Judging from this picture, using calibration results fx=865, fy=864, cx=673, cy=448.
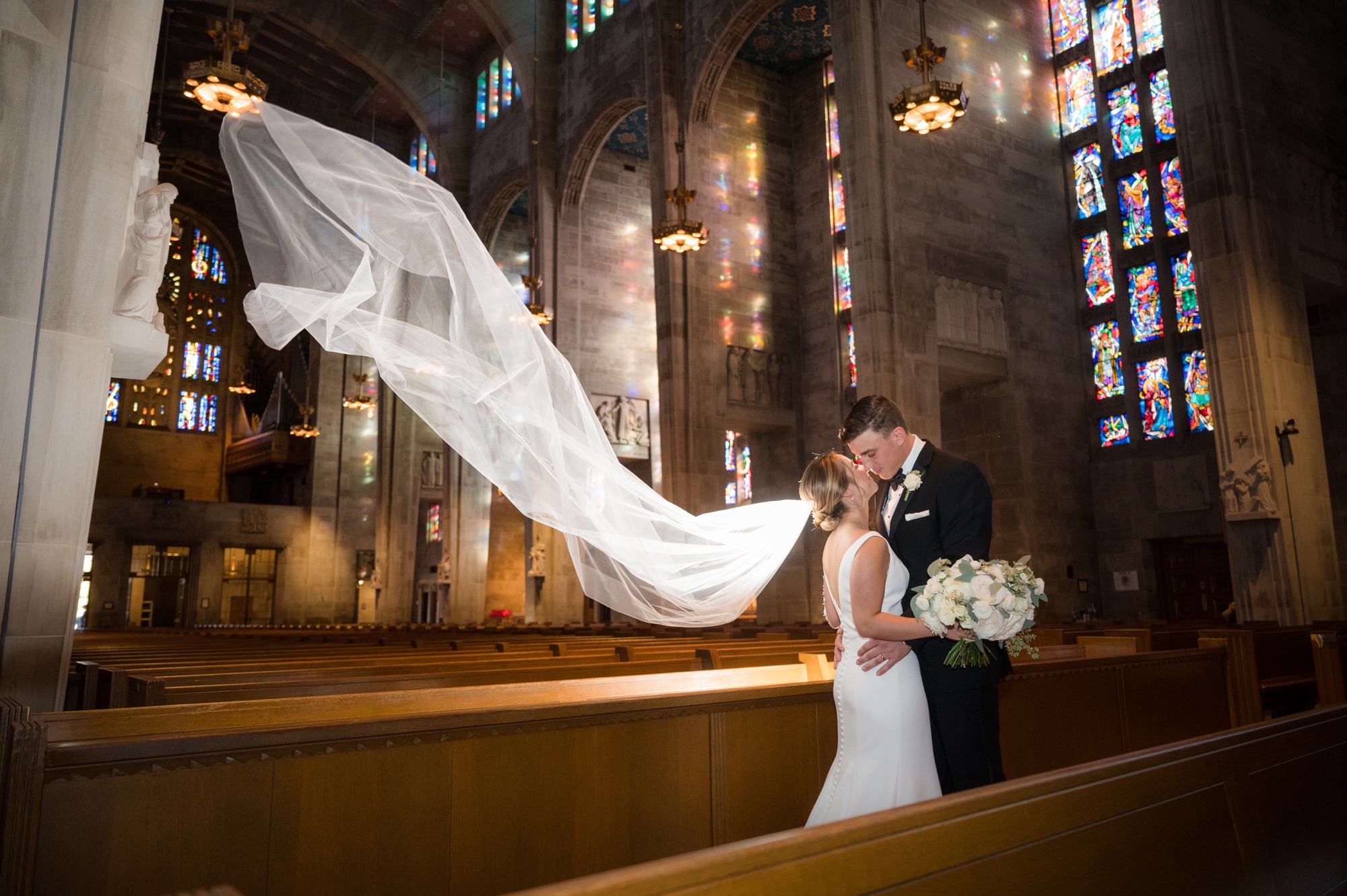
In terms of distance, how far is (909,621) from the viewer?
257 centimetres

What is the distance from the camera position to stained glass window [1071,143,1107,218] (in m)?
16.4

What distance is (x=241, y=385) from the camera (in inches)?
1128

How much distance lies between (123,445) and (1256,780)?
3326 centimetres

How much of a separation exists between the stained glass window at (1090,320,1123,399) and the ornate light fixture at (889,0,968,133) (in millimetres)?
7781

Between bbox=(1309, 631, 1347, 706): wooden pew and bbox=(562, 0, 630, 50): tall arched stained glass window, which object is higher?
bbox=(562, 0, 630, 50): tall arched stained glass window

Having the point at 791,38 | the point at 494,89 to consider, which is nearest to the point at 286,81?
the point at 494,89

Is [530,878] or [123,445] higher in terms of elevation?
[123,445]

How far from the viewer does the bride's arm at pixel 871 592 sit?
260 centimetres

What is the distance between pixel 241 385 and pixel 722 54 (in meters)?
20.3

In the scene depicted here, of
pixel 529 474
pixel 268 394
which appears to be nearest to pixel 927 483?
pixel 529 474

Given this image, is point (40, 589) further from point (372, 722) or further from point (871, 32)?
point (871, 32)

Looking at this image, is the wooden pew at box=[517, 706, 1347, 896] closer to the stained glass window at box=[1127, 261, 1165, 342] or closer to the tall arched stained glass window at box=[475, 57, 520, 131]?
the stained glass window at box=[1127, 261, 1165, 342]

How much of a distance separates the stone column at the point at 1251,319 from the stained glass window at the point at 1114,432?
457cm

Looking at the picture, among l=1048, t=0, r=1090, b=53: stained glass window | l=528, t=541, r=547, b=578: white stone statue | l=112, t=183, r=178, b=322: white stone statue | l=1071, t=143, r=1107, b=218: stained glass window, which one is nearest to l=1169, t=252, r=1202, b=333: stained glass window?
l=1071, t=143, r=1107, b=218: stained glass window
